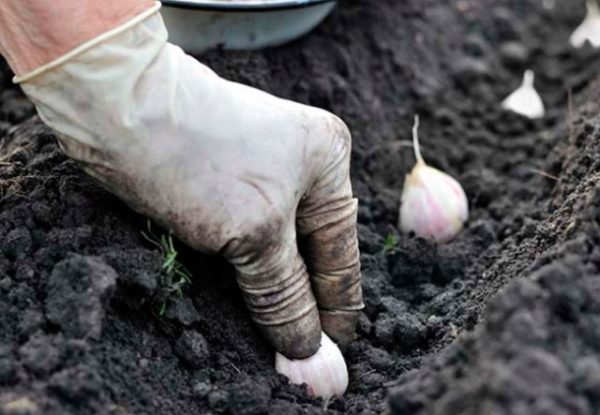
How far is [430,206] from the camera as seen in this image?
266 centimetres

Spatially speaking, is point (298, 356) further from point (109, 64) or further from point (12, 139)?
point (12, 139)

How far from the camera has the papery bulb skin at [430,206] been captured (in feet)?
8.73

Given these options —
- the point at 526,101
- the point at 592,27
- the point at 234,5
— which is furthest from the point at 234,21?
the point at 592,27

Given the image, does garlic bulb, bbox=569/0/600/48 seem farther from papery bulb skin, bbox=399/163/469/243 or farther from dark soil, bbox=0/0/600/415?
papery bulb skin, bbox=399/163/469/243

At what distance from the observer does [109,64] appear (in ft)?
6.08

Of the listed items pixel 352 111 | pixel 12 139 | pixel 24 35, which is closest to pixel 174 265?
pixel 24 35

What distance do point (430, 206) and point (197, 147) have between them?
955 mm

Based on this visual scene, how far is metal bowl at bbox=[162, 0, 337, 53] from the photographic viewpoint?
8.14 ft

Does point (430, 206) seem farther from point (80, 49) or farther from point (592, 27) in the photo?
point (80, 49)

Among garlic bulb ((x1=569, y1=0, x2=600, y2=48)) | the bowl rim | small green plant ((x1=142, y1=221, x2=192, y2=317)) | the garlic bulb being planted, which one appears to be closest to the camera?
small green plant ((x1=142, y1=221, x2=192, y2=317))

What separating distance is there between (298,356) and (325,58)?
1238 mm

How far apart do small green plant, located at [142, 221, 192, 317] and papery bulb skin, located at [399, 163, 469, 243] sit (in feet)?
Answer: 2.71

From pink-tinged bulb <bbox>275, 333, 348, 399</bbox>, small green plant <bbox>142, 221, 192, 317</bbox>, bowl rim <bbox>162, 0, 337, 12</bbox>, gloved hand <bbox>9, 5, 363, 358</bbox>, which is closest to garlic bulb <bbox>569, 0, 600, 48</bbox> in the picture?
bowl rim <bbox>162, 0, 337, 12</bbox>

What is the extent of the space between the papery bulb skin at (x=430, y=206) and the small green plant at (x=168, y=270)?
32.5 inches
